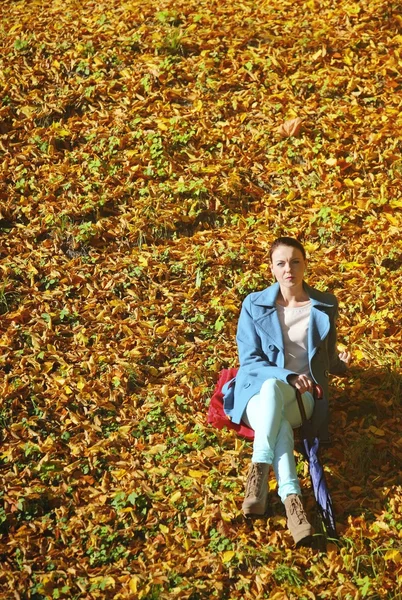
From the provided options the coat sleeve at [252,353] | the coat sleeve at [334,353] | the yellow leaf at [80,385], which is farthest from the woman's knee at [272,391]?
the yellow leaf at [80,385]

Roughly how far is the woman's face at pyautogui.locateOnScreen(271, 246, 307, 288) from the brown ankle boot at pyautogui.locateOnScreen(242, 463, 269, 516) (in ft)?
4.06

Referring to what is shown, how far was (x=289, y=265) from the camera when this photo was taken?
4.84 m

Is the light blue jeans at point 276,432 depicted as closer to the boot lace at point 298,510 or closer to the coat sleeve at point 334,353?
the boot lace at point 298,510

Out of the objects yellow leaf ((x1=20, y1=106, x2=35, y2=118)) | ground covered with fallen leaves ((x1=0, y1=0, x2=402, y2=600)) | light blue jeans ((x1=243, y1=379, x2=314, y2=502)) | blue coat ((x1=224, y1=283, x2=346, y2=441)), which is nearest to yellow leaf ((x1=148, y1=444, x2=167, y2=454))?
ground covered with fallen leaves ((x1=0, y1=0, x2=402, y2=600))

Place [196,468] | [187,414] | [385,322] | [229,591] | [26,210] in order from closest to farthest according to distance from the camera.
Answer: [229,591], [196,468], [187,414], [385,322], [26,210]

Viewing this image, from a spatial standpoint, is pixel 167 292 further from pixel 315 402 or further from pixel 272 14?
pixel 272 14

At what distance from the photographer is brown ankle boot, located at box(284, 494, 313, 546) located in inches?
162

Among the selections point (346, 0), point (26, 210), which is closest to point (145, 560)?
point (26, 210)

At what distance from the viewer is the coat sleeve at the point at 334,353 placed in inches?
189

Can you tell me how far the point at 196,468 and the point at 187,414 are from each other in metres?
0.47

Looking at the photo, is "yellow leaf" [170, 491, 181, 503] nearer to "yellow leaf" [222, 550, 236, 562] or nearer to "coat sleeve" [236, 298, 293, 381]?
"yellow leaf" [222, 550, 236, 562]

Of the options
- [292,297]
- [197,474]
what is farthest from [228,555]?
[292,297]

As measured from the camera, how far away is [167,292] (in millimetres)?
6016

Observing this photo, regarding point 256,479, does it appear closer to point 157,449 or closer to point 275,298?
point 157,449
